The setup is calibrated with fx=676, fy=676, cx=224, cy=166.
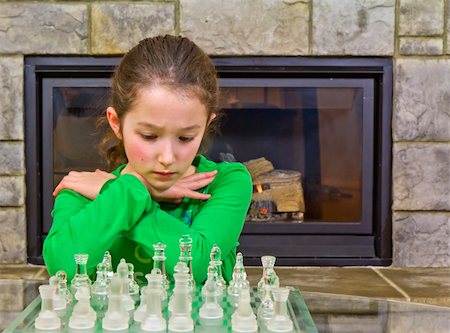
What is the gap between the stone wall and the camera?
243cm

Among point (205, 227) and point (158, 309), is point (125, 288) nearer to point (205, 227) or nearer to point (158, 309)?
point (158, 309)

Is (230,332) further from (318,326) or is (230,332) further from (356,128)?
(356,128)

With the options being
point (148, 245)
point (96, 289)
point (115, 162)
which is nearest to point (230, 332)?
point (96, 289)

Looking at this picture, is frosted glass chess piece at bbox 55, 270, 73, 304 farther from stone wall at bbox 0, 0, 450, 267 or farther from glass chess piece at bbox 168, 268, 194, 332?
stone wall at bbox 0, 0, 450, 267

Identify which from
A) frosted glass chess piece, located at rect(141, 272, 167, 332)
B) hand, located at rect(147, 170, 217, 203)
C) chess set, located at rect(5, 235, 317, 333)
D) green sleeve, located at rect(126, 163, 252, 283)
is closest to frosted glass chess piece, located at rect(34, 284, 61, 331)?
chess set, located at rect(5, 235, 317, 333)

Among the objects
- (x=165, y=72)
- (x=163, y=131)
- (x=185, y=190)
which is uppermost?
(x=165, y=72)

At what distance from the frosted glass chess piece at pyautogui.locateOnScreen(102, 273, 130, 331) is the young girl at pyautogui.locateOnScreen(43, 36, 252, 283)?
27cm

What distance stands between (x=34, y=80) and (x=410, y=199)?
1.44 metres

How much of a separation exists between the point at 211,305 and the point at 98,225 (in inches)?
12.7

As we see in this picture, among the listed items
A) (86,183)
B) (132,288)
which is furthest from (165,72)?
(132,288)

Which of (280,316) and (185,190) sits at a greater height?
(185,190)

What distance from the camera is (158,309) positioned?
0.79 m

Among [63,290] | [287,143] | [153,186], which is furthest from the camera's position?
[287,143]

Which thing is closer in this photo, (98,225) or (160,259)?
(160,259)
